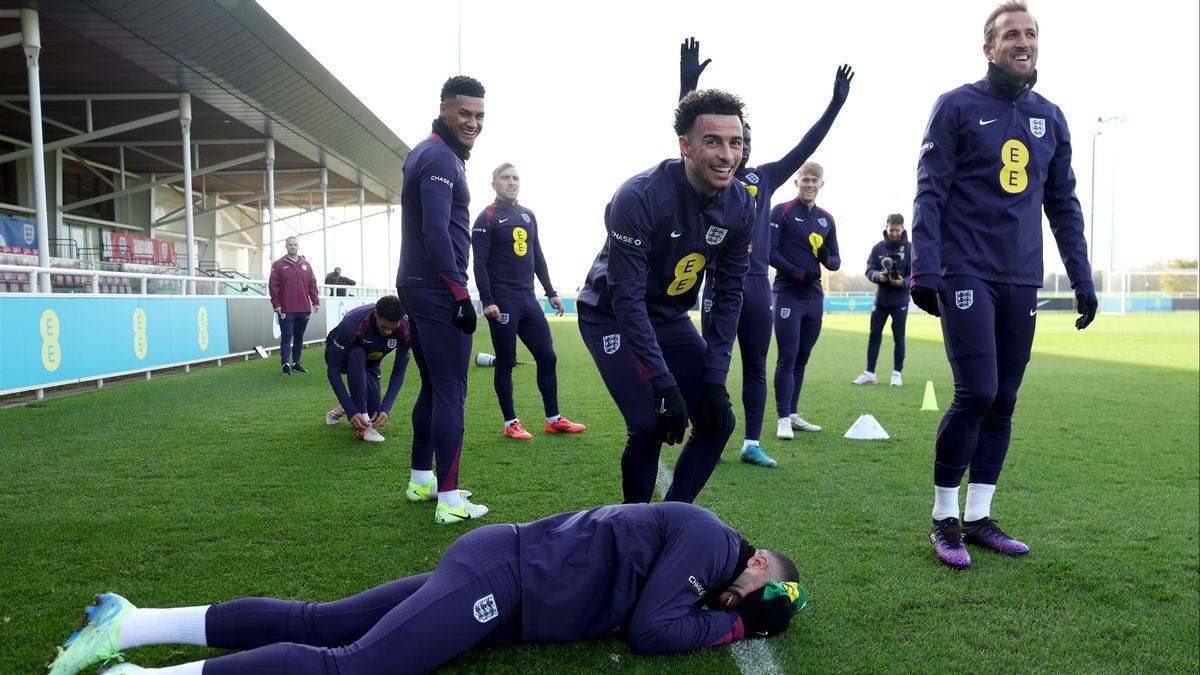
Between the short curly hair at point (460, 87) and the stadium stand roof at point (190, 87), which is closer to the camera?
the short curly hair at point (460, 87)

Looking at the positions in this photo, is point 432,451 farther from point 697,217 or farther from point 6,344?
point 6,344

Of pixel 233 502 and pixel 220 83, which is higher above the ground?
pixel 220 83

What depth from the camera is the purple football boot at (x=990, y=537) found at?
136 inches

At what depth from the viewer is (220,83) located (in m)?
15.3

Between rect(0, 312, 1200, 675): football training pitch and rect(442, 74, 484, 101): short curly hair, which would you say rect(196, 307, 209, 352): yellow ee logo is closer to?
rect(0, 312, 1200, 675): football training pitch

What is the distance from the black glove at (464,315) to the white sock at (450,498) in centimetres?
83

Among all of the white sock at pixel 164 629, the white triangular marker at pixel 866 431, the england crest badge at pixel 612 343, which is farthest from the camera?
the white triangular marker at pixel 866 431

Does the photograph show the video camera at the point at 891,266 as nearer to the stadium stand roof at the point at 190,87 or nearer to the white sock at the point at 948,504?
the white sock at the point at 948,504

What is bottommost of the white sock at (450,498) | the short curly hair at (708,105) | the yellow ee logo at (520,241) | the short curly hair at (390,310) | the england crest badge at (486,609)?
the white sock at (450,498)

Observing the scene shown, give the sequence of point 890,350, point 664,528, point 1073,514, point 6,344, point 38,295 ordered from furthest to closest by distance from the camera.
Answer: point 890,350, point 38,295, point 6,344, point 1073,514, point 664,528

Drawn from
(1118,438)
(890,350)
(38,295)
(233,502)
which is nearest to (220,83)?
(38,295)

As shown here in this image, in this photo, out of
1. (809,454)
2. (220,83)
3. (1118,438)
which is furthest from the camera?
(220,83)

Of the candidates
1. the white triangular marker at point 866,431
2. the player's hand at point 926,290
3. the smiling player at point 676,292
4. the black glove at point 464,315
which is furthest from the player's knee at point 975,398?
the white triangular marker at point 866,431

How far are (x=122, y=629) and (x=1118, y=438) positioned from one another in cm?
702
